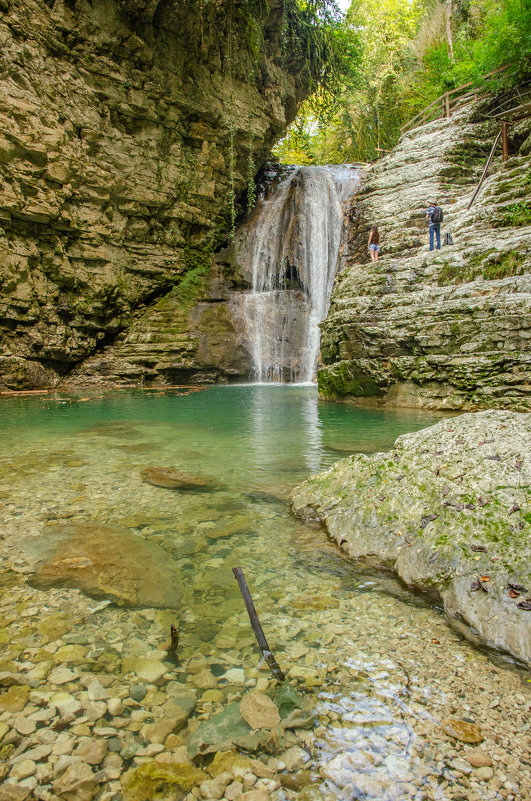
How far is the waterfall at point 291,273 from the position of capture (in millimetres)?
17062

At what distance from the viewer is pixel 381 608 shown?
7.03 feet

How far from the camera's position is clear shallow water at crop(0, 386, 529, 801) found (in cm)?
136

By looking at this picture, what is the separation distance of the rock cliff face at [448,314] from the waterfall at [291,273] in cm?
472

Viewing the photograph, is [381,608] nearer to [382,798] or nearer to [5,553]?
[382,798]

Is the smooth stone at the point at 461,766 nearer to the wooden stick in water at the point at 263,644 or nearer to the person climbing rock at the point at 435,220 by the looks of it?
the wooden stick in water at the point at 263,644

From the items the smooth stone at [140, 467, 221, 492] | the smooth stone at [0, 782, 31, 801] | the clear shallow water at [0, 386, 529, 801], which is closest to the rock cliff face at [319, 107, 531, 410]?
the clear shallow water at [0, 386, 529, 801]

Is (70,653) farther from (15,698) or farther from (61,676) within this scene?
(15,698)

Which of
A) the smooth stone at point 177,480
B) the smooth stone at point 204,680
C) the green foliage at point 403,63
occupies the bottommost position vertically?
the smooth stone at point 204,680

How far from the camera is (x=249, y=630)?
197cm

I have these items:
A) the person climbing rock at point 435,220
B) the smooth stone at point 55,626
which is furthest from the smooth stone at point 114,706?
the person climbing rock at point 435,220

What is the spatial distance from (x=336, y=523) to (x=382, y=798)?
1.81 metres

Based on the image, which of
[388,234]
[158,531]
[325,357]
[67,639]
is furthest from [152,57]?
[67,639]

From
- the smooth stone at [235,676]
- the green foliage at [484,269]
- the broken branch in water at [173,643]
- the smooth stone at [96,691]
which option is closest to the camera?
the smooth stone at [96,691]

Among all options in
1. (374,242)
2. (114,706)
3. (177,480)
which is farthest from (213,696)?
(374,242)
